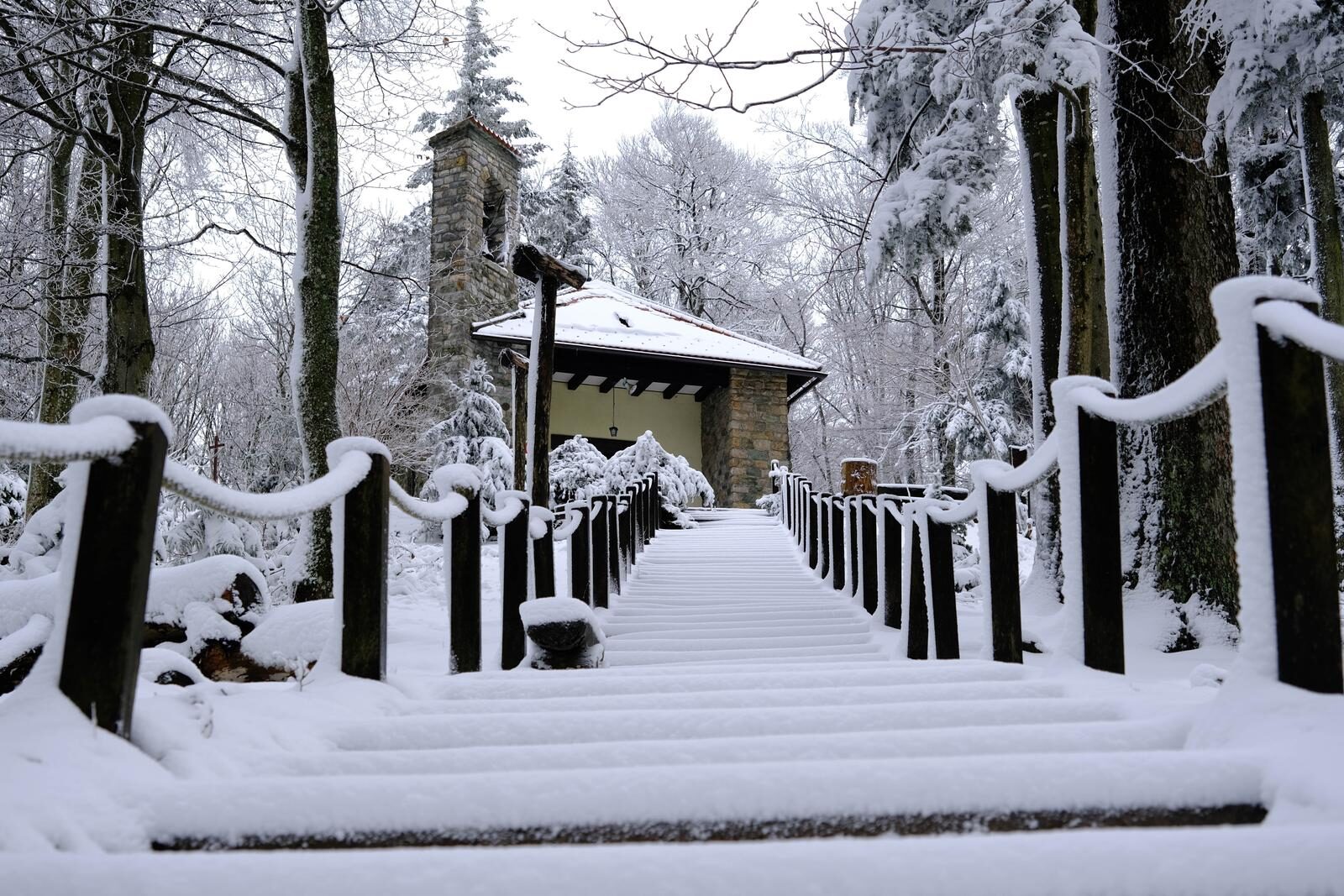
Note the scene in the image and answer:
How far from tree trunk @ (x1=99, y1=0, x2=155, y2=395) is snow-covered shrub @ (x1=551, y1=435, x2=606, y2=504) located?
24.5ft

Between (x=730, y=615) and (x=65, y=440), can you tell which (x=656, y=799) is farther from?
(x=730, y=615)

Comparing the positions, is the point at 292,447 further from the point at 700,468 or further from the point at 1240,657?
the point at 1240,657

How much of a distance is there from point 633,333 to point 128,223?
1215 cm

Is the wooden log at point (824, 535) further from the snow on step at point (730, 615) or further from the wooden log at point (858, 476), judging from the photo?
the wooden log at point (858, 476)

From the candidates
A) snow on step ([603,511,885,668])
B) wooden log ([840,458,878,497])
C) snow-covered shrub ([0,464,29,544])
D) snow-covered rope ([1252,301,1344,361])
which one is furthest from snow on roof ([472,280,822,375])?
snow-covered rope ([1252,301,1344,361])

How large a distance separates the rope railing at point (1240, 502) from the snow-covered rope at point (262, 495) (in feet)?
7.14

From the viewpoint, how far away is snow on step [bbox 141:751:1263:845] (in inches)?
57.0

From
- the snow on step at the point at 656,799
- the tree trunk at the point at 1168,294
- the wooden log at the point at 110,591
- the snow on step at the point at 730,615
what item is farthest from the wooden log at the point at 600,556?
the snow on step at the point at 656,799

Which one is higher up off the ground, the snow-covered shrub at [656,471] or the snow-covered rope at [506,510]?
the snow-covered shrub at [656,471]

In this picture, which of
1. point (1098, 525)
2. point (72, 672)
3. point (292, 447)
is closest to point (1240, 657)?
point (1098, 525)

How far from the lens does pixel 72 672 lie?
5.43ft

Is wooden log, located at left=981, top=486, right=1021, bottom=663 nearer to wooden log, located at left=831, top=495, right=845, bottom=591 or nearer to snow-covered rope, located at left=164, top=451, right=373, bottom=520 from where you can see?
snow-covered rope, located at left=164, top=451, right=373, bottom=520

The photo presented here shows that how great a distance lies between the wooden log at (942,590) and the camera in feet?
13.0

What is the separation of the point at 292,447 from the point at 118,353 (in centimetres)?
676
